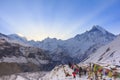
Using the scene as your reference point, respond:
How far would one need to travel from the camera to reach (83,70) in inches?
4055

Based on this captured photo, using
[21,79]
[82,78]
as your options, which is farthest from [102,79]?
[21,79]

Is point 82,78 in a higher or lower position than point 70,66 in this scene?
lower

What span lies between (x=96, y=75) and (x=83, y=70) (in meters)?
22.7

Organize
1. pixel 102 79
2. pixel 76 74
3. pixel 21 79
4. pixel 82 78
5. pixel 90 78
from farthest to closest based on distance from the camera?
pixel 21 79 < pixel 76 74 < pixel 82 78 < pixel 90 78 < pixel 102 79

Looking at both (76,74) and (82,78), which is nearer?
(82,78)

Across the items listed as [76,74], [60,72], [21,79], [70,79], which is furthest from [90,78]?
[21,79]

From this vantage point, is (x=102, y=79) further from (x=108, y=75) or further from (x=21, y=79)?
(x=21, y=79)

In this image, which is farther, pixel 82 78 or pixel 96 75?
pixel 82 78

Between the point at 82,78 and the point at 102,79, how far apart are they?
1326cm

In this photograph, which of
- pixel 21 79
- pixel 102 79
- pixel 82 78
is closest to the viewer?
pixel 102 79

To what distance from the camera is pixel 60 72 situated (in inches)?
4542

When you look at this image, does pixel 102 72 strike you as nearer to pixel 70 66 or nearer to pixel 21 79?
pixel 70 66

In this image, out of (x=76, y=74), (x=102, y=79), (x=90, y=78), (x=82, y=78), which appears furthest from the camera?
(x=76, y=74)

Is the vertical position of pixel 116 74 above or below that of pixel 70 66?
below
